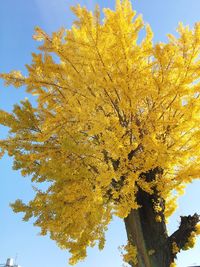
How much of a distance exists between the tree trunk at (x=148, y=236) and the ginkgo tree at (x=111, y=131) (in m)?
0.02

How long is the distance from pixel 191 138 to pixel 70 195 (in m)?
2.37

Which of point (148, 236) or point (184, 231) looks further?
point (184, 231)

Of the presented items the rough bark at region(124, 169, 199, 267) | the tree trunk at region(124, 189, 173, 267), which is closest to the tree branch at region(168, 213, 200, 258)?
the rough bark at region(124, 169, 199, 267)

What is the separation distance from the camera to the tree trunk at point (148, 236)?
5125 mm

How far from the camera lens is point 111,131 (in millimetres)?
4566

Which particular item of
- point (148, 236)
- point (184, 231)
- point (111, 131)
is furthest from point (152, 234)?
point (111, 131)

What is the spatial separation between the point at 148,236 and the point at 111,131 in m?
2.10

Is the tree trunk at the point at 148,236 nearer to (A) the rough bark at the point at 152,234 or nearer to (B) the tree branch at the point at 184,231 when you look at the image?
(A) the rough bark at the point at 152,234

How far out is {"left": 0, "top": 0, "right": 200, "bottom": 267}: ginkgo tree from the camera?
4.75m

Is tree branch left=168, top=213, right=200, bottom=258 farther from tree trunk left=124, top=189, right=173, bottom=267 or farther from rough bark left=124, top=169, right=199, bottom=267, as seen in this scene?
tree trunk left=124, top=189, right=173, bottom=267

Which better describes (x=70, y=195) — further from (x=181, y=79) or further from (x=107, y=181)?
(x=181, y=79)

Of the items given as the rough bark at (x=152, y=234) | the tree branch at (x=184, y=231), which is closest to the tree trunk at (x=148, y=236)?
the rough bark at (x=152, y=234)

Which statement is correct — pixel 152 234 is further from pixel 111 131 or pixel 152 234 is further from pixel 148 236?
pixel 111 131

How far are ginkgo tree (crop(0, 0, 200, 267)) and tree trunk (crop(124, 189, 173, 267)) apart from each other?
0.02 metres
